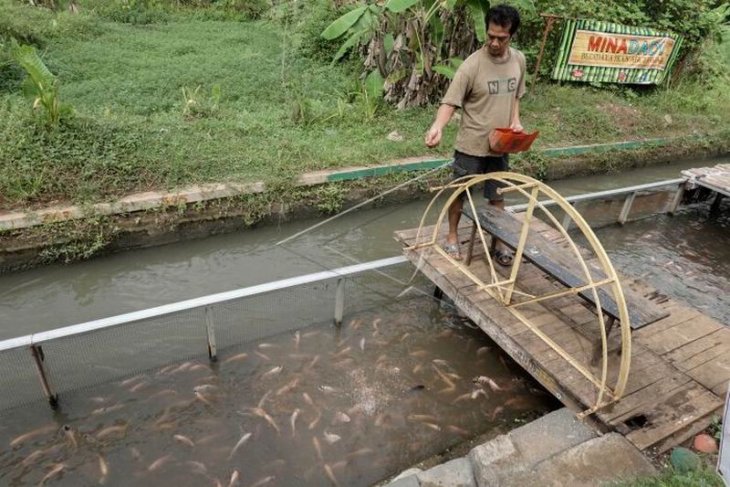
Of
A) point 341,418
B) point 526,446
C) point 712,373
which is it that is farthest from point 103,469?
point 712,373

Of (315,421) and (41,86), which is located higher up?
(41,86)

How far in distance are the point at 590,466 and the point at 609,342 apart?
116 centimetres

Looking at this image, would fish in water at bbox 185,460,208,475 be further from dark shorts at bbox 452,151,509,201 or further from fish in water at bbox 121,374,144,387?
dark shorts at bbox 452,151,509,201

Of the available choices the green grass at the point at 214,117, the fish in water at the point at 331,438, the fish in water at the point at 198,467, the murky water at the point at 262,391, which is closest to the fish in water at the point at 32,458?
the murky water at the point at 262,391

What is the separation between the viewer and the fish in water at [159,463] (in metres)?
3.83

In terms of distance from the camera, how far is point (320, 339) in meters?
5.18

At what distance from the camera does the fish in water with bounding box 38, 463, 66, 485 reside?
3.71 metres

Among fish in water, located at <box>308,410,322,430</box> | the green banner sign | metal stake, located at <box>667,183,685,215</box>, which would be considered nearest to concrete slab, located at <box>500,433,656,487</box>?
fish in water, located at <box>308,410,322,430</box>

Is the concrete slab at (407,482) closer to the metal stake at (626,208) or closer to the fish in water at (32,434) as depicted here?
the fish in water at (32,434)

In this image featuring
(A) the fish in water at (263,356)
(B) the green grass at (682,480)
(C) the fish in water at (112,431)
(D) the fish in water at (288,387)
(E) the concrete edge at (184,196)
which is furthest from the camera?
(E) the concrete edge at (184,196)

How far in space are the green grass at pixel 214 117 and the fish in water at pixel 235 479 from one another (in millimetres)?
4048

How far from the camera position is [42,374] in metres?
3.98

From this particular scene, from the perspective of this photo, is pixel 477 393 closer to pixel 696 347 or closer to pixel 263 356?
pixel 696 347

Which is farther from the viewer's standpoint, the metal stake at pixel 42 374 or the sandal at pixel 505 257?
the sandal at pixel 505 257
